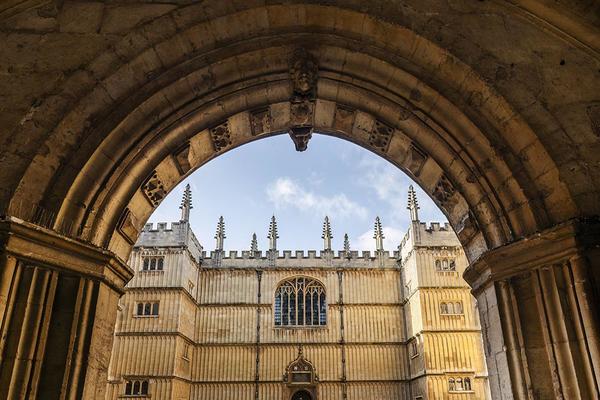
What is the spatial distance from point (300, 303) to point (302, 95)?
1844 centimetres

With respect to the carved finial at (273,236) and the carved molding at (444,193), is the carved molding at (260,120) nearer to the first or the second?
the carved molding at (444,193)

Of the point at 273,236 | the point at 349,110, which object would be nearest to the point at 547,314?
the point at 349,110

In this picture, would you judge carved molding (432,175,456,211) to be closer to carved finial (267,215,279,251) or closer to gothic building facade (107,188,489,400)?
gothic building facade (107,188,489,400)

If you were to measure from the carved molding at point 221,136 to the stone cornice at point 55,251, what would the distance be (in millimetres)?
1879

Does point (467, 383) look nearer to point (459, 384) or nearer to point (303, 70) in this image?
point (459, 384)

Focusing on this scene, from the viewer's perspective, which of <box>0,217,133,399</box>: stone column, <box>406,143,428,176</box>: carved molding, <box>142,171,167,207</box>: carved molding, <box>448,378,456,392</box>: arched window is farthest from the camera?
<box>448,378,456,392</box>: arched window

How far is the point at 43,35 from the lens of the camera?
15.5 ft

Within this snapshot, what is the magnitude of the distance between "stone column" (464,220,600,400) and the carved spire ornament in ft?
8.70

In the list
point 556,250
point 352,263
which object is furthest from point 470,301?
point 556,250

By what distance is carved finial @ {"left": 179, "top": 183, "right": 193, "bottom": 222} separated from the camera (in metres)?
22.4

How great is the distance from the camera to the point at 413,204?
22859mm

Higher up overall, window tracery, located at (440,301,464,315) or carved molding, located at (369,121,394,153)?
window tracery, located at (440,301,464,315)

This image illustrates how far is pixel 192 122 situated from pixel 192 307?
59.1ft

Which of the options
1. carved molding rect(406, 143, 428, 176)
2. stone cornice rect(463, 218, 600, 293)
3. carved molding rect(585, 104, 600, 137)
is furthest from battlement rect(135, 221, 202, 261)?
carved molding rect(585, 104, 600, 137)
